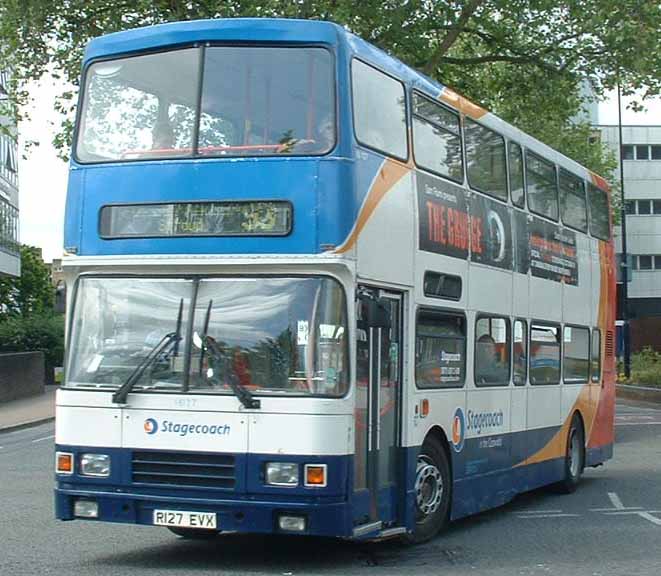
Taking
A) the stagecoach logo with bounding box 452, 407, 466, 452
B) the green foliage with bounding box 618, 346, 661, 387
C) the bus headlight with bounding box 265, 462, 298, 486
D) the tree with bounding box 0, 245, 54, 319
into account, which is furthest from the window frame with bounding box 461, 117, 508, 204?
the tree with bounding box 0, 245, 54, 319

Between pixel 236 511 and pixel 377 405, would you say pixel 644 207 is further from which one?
pixel 236 511

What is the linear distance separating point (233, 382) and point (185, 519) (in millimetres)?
1087

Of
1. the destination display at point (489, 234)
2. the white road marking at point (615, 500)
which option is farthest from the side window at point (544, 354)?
the white road marking at point (615, 500)

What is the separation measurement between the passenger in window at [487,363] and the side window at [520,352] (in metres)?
0.42

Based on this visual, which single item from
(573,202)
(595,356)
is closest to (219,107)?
(573,202)

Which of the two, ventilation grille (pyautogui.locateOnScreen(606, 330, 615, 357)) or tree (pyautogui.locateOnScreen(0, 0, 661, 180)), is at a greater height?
tree (pyautogui.locateOnScreen(0, 0, 661, 180))

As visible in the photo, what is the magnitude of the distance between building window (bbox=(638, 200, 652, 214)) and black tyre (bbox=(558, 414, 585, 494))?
2252 inches

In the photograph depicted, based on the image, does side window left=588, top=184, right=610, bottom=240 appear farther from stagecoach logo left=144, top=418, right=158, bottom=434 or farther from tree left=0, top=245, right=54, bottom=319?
tree left=0, top=245, right=54, bottom=319

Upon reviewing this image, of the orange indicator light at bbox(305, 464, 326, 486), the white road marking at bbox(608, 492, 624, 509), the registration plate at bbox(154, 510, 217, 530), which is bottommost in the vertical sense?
the white road marking at bbox(608, 492, 624, 509)

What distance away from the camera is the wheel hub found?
12.0 meters

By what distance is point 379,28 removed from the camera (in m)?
28.7

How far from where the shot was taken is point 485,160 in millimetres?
14148

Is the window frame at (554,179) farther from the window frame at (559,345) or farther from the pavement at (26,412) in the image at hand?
the pavement at (26,412)

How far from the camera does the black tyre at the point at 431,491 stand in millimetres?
12047
